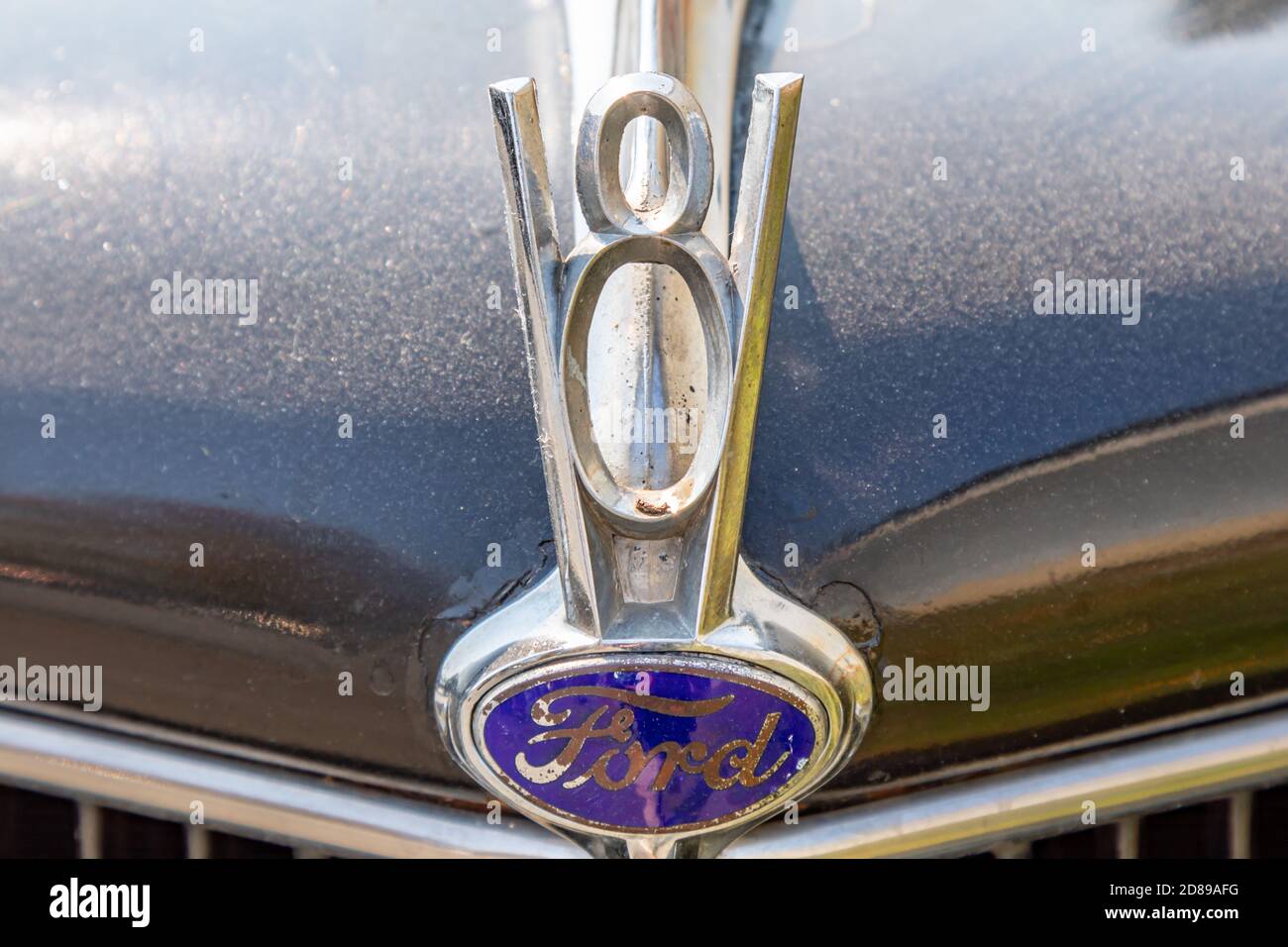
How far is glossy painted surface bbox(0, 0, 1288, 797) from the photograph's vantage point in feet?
3.04

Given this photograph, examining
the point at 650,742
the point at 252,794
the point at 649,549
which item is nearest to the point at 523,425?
the point at 649,549

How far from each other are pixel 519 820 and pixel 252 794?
0.74ft

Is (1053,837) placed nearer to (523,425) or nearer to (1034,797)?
(1034,797)

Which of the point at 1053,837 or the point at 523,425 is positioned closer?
the point at 523,425

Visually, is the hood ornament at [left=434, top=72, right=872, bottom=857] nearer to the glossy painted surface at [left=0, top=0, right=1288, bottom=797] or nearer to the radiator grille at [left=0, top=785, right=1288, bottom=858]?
the glossy painted surface at [left=0, top=0, right=1288, bottom=797]

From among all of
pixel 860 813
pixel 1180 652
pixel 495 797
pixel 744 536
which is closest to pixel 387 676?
pixel 495 797

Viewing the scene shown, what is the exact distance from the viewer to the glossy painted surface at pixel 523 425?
0.93m

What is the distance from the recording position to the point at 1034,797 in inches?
40.0

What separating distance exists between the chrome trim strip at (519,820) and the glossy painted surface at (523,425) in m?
0.04

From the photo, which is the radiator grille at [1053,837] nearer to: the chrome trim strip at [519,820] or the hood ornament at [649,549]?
the chrome trim strip at [519,820]

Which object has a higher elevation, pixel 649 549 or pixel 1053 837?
pixel 649 549

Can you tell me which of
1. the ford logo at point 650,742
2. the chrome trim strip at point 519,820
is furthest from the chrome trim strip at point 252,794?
the ford logo at point 650,742

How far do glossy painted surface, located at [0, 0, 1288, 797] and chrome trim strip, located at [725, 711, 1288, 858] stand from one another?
4 cm

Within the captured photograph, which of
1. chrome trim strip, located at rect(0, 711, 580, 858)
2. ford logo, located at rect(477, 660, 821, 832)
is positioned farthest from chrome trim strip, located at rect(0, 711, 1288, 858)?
ford logo, located at rect(477, 660, 821, 832)
